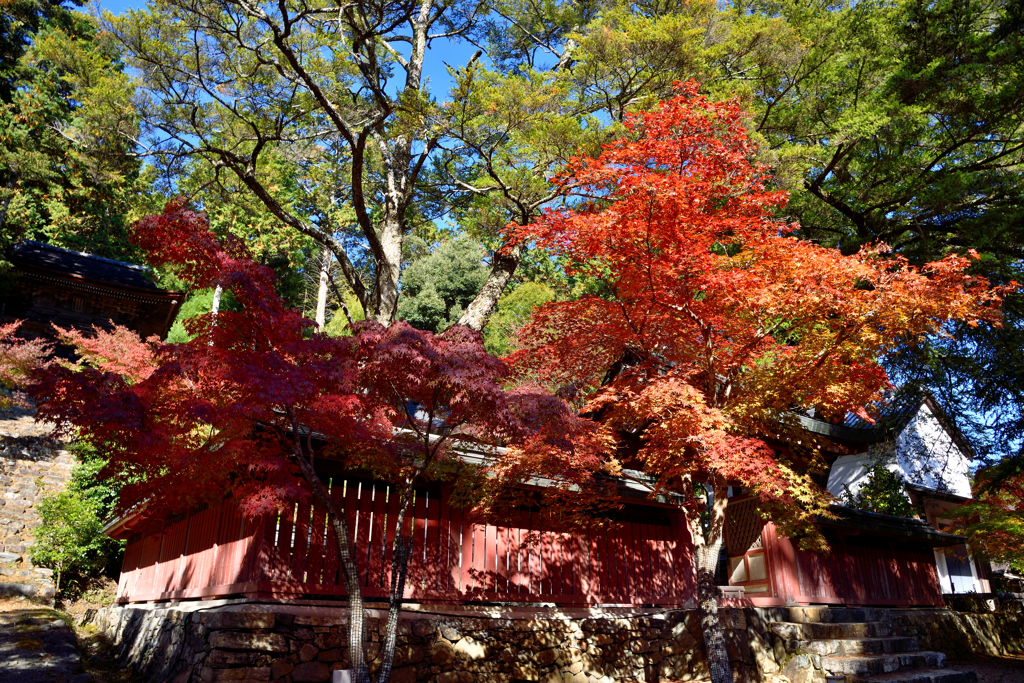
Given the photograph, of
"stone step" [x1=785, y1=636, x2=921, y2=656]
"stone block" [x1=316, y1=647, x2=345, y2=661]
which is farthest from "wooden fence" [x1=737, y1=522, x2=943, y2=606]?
"stone block" [x1=316, y1=647, x2=345, y2=661]

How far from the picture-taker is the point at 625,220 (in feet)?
31.1

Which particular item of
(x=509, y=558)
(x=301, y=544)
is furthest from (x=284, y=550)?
(x=509, y=558)

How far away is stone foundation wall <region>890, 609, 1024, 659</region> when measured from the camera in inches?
540

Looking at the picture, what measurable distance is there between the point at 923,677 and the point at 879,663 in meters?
0.61

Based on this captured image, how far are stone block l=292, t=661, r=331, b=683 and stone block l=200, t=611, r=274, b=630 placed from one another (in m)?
0.62

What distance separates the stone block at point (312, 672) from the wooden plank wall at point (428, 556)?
35.5 inches

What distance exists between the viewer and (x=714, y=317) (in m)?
9.89

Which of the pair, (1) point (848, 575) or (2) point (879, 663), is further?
(1) point (848, 575)

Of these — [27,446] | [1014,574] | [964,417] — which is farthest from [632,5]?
[1014,574]

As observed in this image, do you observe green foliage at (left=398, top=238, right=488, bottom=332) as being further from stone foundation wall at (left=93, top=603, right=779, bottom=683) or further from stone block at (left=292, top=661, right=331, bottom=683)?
stone block at (left=292, top=661, right=331, bottom=683)

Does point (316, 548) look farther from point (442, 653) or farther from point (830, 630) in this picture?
point (830, 630)

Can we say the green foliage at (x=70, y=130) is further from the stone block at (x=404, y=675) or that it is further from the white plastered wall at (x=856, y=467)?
the white plastered wall at (x=856, y=467)

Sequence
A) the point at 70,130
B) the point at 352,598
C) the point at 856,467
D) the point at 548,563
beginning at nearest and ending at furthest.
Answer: the point at 352,598 < the point at 548,563 < the point at 70,130 < the point at 856,467

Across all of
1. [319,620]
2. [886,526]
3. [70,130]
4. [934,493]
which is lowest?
[319,620]
